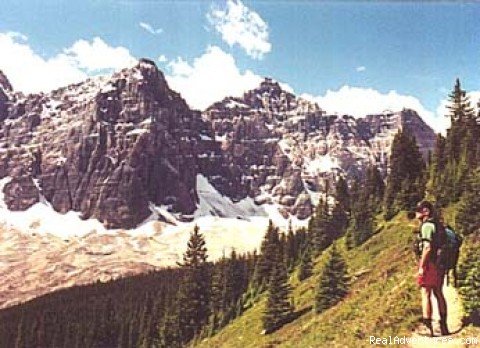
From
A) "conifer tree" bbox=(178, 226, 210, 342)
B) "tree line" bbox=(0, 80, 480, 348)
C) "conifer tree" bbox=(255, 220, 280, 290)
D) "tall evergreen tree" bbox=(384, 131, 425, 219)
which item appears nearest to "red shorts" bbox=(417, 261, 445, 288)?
"tree line" bbox=(0, 80, 480, 348)

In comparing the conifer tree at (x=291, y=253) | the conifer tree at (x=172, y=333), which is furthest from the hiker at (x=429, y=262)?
the conifer tree at (x=291, y=253)

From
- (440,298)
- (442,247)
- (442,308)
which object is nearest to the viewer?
(442,247)

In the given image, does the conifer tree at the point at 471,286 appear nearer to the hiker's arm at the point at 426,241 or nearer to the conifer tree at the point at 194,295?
the hiker's arm at the point at 426,241

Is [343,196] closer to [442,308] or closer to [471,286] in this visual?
[471,286]

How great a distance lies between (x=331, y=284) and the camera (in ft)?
151

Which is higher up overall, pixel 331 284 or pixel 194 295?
pixel 331 284

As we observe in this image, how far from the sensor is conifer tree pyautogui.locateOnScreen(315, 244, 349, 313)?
44.5m

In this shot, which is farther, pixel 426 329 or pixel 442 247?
pixel 426 329

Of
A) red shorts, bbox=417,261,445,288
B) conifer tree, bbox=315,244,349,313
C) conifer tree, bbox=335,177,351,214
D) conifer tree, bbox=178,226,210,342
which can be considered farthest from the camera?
conifer tree, bbox=335,177,351,214

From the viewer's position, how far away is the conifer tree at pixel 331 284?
44.5 meters

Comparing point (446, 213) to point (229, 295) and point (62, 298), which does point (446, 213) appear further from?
point (62, 298)

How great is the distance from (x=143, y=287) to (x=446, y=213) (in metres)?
146

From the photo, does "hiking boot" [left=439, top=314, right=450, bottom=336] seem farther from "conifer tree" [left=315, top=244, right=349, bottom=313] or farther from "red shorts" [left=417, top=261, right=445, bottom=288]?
"conifer tree" [left=315, top=244, right=349, bottom=313]

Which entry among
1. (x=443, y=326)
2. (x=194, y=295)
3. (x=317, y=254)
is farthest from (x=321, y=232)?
(x=443, y=326)
